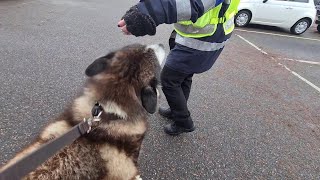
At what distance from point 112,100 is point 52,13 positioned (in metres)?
7.04

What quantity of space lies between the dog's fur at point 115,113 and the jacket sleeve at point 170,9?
250mm

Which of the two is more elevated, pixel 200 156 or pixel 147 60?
pixel 147 60

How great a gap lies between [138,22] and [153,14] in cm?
11

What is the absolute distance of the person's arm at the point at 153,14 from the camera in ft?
6.15

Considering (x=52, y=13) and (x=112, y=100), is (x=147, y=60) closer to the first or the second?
(x=112, y=100)

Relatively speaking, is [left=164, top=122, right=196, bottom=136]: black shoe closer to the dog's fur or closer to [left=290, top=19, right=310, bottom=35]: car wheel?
the dog's fur

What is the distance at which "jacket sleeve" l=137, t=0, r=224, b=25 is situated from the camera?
188cm

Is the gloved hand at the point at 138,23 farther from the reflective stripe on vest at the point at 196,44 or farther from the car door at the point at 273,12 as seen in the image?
the car door at the point at 273,12

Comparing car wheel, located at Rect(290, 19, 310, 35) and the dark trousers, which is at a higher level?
the dark trousers

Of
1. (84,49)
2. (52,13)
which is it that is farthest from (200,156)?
(52,13)

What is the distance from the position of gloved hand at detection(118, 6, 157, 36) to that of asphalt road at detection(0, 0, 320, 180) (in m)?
1.43

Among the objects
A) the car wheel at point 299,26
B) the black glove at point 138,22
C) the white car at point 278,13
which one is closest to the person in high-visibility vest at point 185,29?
the black glove at point 138,22

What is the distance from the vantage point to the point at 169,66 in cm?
280

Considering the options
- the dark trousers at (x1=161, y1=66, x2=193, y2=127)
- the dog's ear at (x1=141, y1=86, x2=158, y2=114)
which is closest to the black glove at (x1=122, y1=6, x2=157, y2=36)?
the dog's ear at (x1=141, y1=86, x2=158, y2=114)
